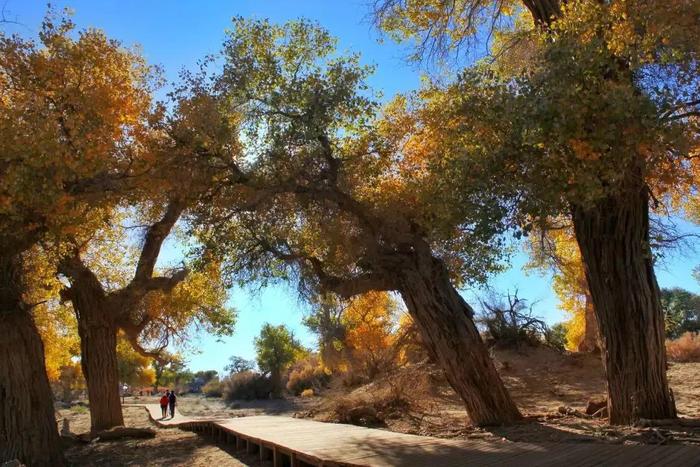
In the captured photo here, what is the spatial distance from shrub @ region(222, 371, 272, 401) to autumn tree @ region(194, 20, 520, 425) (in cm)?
3986

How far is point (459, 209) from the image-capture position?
834 centimetres

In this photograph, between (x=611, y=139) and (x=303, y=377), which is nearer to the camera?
(x=611, y=139)

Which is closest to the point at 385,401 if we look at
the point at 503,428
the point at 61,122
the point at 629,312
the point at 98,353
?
the point at 503,428

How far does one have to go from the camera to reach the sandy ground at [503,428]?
367 inches

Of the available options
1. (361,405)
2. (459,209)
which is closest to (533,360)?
(361,405)

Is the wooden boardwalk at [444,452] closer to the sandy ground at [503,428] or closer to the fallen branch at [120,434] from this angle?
the sandy ground at [503,428]

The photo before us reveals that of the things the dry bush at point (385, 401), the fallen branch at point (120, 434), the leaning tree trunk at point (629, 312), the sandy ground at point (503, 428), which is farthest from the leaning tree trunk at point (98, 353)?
the leaning tree trunk at point (629, 312)

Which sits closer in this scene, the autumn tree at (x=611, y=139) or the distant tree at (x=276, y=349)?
the autumn tree at (x=611, y=139)

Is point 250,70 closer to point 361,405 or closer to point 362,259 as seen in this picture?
point 362,259

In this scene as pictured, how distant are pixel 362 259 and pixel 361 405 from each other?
611 centimetres

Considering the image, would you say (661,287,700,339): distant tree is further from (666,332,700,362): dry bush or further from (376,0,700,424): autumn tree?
(376,0,700,424): autumn tree

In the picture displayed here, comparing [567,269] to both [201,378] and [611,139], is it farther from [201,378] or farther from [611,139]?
[201,378]

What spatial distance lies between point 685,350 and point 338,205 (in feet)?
63.8

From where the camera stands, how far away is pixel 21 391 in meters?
11.1
